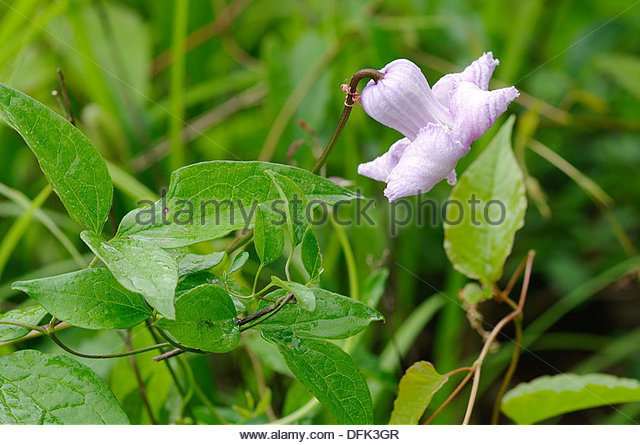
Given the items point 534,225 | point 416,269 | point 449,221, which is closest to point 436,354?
point 416,269

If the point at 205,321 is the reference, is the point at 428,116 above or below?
above

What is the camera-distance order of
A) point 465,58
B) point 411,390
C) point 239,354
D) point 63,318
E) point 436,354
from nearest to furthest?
point 63,318 → point 411,390 → point 239,354 → point 436,354 → point 465,58

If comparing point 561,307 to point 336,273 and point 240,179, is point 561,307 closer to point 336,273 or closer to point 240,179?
point 336,273

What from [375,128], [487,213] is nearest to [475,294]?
[487,213]

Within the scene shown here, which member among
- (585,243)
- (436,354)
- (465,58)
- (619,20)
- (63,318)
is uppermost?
(619,20)

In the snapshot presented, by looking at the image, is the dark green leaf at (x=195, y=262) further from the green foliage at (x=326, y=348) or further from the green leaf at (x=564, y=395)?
the green leaf at (x=564, y=395)

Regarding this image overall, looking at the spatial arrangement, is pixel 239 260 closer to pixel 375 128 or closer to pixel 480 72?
pixel 480 72

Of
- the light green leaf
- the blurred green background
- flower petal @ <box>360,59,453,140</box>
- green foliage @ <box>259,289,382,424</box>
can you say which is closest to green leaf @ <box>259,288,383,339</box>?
green foliage @ <box>259,289,382,424</box>

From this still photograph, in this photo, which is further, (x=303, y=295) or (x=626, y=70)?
(x=626, y=70)
